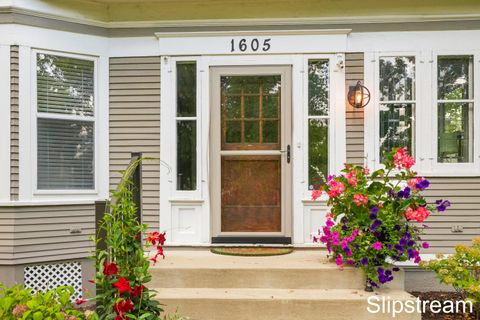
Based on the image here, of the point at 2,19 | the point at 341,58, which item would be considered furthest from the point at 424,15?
the point at 2,19

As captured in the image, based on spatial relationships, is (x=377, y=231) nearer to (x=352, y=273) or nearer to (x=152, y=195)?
(x=352, y=273)

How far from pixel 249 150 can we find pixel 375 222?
1.74 meters

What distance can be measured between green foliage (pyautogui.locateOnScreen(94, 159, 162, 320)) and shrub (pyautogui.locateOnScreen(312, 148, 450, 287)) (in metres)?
1.78

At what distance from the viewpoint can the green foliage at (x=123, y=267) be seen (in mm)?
2770

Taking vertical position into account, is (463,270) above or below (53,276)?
above

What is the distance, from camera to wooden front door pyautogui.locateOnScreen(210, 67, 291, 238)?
4.90 metres

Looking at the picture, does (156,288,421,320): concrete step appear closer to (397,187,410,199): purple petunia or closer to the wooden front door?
(397,187,410,199): purple petunia

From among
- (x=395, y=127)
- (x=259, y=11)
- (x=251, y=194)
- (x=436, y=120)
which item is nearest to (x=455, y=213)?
(x=436, y=120)

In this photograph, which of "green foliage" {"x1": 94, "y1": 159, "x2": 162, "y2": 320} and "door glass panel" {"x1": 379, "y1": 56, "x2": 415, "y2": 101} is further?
"door glass panel" {"x1": 379, "y1": 56, "x2": 415, "y2": 101}

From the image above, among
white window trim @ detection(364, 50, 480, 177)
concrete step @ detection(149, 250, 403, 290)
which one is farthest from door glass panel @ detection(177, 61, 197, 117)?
white window trim @ detection(364, 50, 480, 177)

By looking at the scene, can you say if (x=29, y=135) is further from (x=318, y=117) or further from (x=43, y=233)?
(x=318, y=117)

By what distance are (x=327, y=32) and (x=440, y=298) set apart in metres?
3.11

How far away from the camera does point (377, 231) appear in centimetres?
369

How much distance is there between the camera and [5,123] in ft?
15.0
